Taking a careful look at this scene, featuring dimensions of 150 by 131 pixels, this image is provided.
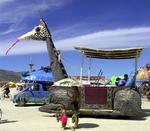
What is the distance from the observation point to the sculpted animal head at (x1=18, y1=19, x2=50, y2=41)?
2117 cm

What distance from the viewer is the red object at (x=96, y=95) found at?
19.2 metres

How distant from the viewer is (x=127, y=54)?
20.5 metres

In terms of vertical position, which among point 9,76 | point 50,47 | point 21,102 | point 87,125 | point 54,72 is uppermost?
point 9,76

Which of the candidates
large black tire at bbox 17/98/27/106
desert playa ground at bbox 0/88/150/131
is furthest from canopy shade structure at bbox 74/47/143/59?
large black tire at bbox 17/98/27/106

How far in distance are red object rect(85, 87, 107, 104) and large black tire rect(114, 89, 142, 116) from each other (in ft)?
1.71

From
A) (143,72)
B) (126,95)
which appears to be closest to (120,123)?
(126,95)

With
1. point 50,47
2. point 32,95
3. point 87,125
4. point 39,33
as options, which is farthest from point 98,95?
point 32,95

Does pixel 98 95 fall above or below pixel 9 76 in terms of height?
below

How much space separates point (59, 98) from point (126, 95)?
9.37ft

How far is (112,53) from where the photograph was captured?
67.7ft

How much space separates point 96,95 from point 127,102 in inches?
55.5

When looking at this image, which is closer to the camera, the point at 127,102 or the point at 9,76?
the point at 127,102

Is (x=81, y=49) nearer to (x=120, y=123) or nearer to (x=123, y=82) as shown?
(x=123, y=82)

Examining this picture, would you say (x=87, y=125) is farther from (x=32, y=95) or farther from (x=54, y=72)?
(x=32, y=95)
